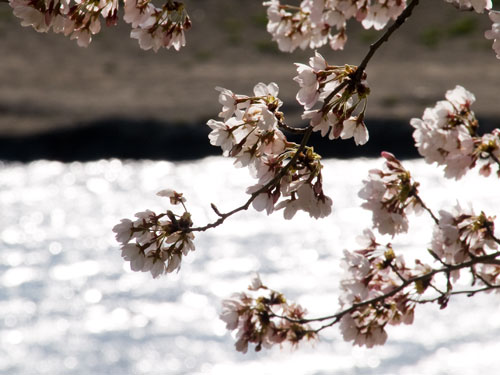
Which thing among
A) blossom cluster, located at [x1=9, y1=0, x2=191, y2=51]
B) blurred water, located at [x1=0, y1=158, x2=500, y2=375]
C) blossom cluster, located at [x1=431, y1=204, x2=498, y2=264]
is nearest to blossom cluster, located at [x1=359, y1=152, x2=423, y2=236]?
blossom cluster, located at [x1=431, y1=204, x2=498, y2=264]

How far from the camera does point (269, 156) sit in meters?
1.03

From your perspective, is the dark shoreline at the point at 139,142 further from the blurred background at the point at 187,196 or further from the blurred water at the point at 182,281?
the blurred water at the point at 182,281

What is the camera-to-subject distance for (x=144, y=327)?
348 cm

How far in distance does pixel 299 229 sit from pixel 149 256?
11.8 feet

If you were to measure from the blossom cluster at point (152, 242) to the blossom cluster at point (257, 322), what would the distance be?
10.3 inches

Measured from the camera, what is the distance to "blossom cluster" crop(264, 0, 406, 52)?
1.05 metres

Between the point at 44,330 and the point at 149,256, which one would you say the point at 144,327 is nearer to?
the point at 44,330

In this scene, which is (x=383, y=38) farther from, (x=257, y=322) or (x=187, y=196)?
(x=187, y=196)

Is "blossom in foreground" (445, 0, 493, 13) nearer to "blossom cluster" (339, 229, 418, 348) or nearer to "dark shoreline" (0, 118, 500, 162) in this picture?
"blossom cluster" (339, 229, 418, 348)

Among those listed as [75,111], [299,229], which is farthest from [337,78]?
[75,111]

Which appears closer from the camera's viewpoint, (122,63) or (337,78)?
(337,78)

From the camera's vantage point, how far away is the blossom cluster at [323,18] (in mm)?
1052

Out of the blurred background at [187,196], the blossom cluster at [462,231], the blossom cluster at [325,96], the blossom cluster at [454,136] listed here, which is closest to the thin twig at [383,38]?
the blossom cluster at [325,96]

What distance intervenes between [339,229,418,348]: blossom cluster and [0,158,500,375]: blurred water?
1845 mm
